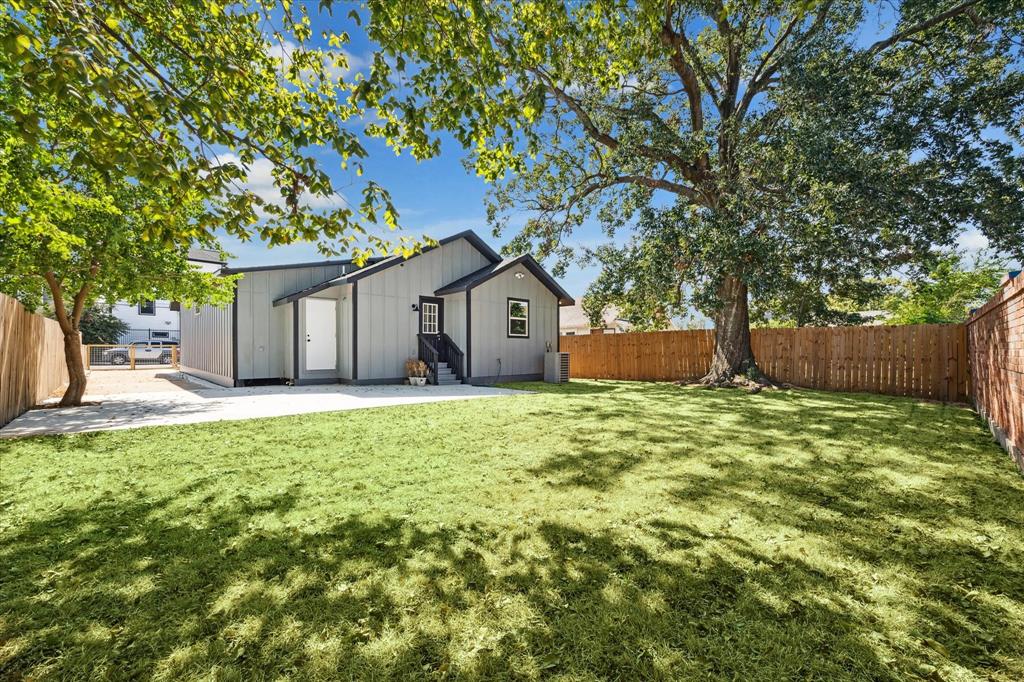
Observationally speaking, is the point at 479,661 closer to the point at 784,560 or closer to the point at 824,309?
the point at 784,560

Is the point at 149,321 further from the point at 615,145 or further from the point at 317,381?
the point at 615,145

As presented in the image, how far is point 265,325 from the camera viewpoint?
44.5ft

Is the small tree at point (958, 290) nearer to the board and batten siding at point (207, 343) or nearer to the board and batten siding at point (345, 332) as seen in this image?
the board and batten siding at point (345, 332)

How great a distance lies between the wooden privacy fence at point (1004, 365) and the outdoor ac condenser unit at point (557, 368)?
984cm

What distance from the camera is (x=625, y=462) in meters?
4.65

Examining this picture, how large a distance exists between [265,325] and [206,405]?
5.16m

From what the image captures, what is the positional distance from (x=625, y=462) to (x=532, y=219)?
35.5ft

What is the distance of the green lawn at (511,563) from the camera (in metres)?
1.82

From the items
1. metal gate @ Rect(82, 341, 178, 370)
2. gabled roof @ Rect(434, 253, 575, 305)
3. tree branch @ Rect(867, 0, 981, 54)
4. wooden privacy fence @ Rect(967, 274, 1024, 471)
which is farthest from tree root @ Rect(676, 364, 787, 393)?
metal gate @ Rect(82, 341, 178, 370)

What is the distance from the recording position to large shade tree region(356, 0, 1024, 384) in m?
8.94

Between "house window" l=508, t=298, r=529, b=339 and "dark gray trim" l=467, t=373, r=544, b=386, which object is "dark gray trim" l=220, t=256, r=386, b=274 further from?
"dark gray trim" l=467, t=373, r=544, b=386

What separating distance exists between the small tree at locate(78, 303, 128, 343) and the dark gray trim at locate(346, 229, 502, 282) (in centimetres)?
2524

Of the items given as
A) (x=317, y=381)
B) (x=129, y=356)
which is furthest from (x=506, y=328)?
(x=129, y=356)

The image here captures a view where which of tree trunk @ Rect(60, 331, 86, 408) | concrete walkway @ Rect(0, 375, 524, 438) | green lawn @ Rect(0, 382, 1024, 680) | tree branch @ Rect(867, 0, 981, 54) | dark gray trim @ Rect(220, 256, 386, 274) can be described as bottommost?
green lawn @ Rect(0, 382, 1024, 680)
